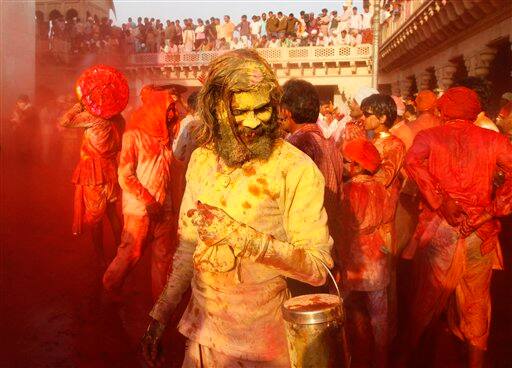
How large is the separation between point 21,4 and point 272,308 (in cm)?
1990

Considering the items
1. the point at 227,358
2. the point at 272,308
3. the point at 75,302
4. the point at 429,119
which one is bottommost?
the point at 75,302

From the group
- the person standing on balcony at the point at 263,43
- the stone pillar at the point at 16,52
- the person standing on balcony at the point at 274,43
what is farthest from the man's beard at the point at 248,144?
the person standing on balcony at the point at 274,43

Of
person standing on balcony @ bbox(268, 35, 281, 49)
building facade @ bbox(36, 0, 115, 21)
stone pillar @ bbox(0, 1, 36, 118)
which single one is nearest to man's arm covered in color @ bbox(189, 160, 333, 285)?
stone pillar @ bbox(0, 1, 36, 118)

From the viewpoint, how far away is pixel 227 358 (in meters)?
2.04

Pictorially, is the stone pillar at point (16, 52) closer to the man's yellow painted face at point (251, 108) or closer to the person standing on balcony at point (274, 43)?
the person standing on balcony at point (274, 43)

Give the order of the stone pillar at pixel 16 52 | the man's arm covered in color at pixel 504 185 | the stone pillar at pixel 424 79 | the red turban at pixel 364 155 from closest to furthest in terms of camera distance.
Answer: the man's arm covered in color at pixel 504 185, the red turban at pixel 364 155, the stone pillar at pixel 16 52, the stone pillar at pixel 424 79

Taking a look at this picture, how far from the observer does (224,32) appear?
32156 mm

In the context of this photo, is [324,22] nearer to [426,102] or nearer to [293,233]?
[426,102]

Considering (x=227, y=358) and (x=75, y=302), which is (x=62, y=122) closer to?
(x=75, y=302)

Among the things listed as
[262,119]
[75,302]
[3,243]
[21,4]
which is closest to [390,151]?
[262,119]

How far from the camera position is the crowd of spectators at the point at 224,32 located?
31.1 m

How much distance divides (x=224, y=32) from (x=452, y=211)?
1189 inches

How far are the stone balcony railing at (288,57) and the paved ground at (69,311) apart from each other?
25.1 metres

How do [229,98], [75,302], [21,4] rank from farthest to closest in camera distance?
1. [21,4]
2. [75,302]
3. [229,98]
